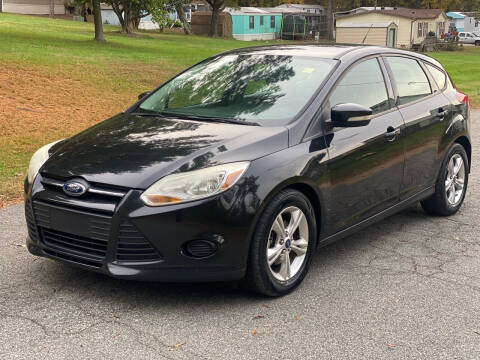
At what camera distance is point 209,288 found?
476 centimetres

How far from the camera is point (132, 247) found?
4.20 meters

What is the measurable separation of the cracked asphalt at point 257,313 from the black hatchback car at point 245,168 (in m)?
0.27

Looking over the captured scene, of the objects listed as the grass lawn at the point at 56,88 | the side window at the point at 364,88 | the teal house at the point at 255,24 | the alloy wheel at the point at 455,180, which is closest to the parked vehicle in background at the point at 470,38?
the teal house at the point at 255,24

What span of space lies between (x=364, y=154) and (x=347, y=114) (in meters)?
0.46

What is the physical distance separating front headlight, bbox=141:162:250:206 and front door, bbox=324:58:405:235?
97cm

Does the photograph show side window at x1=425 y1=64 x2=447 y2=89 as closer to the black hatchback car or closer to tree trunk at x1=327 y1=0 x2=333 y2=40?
the black hatchback car

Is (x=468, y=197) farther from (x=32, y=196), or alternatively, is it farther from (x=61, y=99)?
(x=61, y=99)

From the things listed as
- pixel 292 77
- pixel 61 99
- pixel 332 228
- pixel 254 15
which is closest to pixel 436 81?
pixel 292 77

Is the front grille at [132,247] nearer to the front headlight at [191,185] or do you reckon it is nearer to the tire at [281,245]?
the front headlight at [191,185]

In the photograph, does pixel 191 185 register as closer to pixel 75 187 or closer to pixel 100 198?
pixel 100 198

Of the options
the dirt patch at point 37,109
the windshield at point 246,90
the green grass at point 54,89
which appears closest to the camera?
the windshield at point 246,90

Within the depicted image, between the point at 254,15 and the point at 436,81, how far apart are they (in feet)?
189

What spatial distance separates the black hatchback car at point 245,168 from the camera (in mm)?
4203

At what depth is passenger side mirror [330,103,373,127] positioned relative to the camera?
4.98 meters
